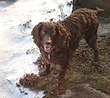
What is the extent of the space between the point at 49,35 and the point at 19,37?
10.1 ft

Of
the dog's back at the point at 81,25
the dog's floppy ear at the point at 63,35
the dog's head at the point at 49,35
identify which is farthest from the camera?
the dog's back at the point at 81,25

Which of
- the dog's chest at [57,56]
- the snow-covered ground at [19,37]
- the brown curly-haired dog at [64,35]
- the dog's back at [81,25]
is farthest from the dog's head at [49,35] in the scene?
the snow-covered ground at [19,37]

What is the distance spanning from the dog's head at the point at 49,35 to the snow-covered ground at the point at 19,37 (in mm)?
1212

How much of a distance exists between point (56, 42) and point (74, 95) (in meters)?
1.09

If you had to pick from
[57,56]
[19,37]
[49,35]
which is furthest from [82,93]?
[19,37]

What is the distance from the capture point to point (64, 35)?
14.9 ft

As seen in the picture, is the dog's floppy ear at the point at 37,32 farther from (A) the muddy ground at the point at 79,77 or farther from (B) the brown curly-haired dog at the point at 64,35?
(A) the muddy ground at the point at 79,77

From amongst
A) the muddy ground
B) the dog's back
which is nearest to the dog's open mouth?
the dog's back

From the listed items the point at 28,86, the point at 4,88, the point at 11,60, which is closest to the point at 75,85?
the point at 28,86

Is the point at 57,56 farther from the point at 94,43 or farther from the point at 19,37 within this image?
the point at 19,37

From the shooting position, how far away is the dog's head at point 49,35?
4273mm

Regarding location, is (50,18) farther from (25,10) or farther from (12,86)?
(12,86)

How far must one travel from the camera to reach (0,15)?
27.4 ft

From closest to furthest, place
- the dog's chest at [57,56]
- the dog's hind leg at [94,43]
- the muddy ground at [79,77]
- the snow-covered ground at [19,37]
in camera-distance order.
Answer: the dog's chest at [57,56] → the muddy ground at [79,77] → the dog's hind leg at [94,43] → the snow-covered ground at [19,37]
